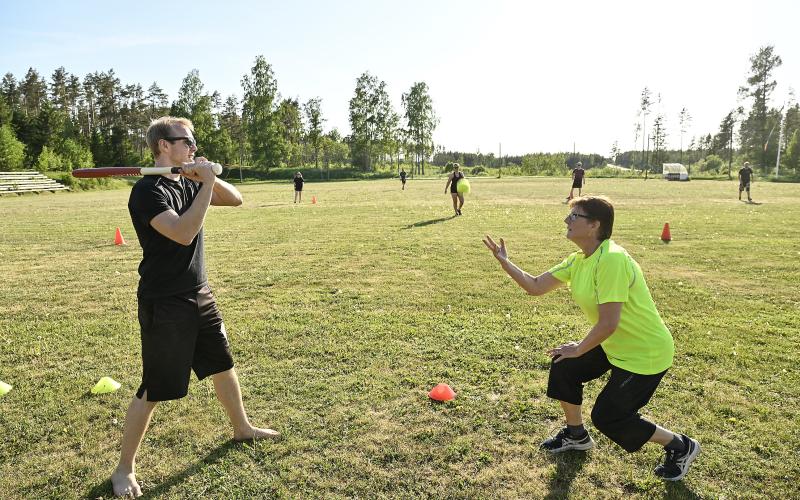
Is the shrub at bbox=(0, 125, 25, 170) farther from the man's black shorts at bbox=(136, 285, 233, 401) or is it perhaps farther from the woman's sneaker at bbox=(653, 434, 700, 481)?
the woman's sneaker at bbox=(653, 434, 700, 481)

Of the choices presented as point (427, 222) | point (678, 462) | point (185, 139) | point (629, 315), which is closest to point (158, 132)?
point (185, 139)

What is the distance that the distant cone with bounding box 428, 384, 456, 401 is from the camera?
457cm

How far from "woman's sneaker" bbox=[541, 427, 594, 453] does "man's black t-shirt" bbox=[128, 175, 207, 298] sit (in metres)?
2.88

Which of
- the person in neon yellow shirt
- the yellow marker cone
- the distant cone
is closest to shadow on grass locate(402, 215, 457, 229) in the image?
the distant cone

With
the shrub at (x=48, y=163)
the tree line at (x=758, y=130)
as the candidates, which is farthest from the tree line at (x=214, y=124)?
the tree line at (x=758, y=130)

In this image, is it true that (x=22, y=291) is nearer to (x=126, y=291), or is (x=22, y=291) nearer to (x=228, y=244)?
(x=126, y=291)

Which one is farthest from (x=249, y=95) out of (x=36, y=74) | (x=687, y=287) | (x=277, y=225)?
(x=687, y=287)

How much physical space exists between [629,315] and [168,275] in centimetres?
303

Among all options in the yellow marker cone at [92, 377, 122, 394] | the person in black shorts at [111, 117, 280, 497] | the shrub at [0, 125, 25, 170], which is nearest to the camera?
the person in black shorts at [111, 117, 280, 497]

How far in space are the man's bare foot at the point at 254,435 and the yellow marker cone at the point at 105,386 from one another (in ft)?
5.79

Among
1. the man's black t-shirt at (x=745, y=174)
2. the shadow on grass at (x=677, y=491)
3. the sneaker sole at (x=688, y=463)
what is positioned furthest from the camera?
the man's black t-shirt at (x=745, y=174)

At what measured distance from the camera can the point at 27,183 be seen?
43.1m

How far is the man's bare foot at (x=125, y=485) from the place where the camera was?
327 centimetres

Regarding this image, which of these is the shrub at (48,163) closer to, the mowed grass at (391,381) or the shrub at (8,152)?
the shrub at (8,152)
